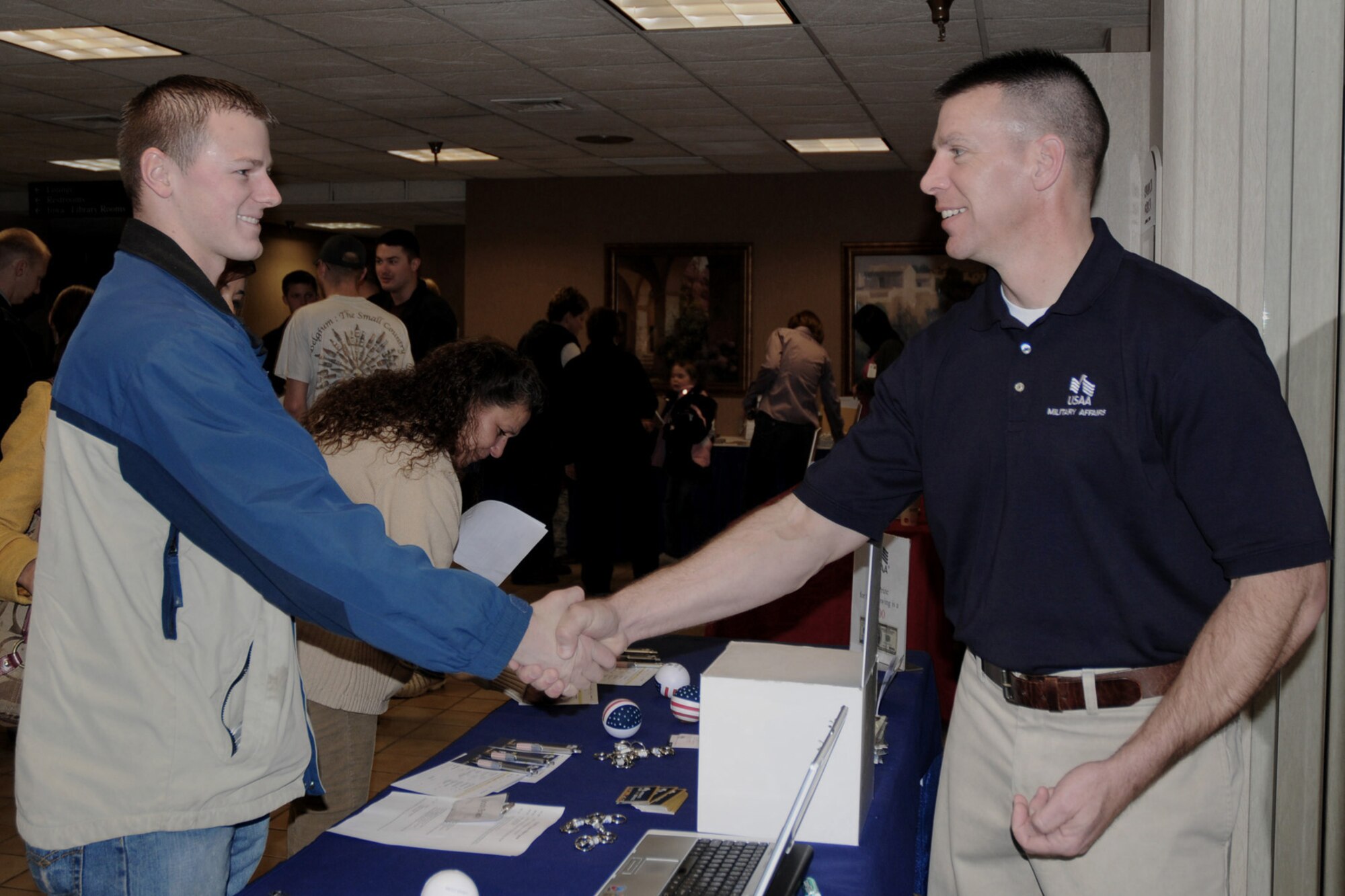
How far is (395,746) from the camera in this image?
4.11m

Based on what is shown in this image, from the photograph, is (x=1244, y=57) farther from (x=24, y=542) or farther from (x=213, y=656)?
(x=24, y=542)

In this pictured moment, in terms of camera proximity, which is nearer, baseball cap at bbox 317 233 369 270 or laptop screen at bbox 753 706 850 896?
laptop screen at bbox 753 706 850 896

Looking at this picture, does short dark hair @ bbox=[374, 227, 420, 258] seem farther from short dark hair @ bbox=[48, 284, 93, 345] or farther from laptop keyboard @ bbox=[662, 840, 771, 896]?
laptop keyboard @ bbox=[662, 840, 771, 896]

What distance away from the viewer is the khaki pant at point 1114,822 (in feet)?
4.96

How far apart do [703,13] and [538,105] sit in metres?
2.14

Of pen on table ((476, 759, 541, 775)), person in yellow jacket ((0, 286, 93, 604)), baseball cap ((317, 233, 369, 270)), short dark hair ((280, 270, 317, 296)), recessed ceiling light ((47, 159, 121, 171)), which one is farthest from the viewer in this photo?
recessed ceiling light ((47, 159, 121, 171))

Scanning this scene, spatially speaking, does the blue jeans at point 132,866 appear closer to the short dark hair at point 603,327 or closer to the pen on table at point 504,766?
the pen on table at point 504,766

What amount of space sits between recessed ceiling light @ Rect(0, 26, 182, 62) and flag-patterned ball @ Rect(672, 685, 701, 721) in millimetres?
5054

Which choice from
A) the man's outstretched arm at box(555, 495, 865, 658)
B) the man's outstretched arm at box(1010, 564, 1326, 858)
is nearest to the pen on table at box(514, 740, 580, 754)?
the man's outstretched arm at box(555, 495, 865, 658)

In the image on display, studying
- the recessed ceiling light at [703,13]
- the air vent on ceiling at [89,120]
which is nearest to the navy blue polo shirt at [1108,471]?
the recessed ceiling light at [703,13]

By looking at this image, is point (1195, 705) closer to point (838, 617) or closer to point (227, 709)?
point (227, 709)

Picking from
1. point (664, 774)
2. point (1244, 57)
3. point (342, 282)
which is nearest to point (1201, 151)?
point (1244, 57)

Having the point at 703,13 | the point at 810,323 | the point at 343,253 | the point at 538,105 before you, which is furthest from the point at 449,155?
the point at 343,253

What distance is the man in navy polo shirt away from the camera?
136cm
